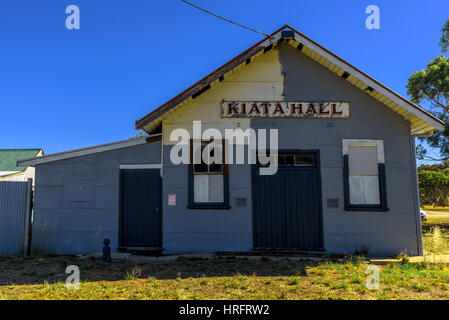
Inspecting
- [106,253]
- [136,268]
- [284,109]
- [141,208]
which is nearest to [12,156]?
[141,208]

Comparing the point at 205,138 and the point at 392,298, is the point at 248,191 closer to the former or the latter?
the point at 205,138

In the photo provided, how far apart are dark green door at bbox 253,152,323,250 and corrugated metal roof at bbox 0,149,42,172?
95.1 ft

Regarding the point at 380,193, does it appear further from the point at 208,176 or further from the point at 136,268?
the point at 136,268

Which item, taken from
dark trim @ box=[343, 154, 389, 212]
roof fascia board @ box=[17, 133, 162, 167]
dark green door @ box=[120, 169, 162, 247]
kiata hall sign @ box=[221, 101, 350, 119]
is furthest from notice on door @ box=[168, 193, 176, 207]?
dark trim @ box=[343, 154, 389, 212]

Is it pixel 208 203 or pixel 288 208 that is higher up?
pixel 208 203

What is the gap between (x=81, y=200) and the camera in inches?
347

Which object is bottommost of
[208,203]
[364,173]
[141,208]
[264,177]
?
[141,208]

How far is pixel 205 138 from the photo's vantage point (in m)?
8.70

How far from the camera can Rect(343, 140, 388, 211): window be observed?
857 centimetres

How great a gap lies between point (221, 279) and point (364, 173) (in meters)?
5.18

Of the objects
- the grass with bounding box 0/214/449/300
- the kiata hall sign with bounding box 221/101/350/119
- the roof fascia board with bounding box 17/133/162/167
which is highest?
the kiata hall sign with bounding box 221/101/350/119

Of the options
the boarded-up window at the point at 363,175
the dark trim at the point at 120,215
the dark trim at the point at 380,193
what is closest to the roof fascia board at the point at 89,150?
the dark trim at the point at 120,215

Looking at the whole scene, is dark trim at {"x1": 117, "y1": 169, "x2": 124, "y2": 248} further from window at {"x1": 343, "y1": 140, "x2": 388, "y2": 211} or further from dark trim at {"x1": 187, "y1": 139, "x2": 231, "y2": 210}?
window at {"x1": 343, "y1": 140, "x2": 388, "y2": 211}

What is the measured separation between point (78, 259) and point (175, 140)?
400cm
